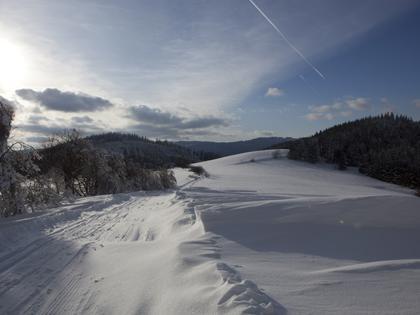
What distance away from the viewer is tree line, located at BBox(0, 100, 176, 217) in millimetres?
11781

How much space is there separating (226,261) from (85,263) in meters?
2.82

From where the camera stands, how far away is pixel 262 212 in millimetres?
9273

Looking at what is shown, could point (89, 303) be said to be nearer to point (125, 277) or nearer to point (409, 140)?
point (125, 277)

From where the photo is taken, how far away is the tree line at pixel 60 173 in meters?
11.8

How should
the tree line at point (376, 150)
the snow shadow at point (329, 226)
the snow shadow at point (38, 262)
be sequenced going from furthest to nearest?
the tree line at point (376, 150) → the snow shadow at point (329, 226) → the snow shadow at point (38, 262)

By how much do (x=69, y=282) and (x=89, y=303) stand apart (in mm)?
945

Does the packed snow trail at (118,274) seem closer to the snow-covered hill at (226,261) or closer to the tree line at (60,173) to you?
the snow-covered hill at (226,261)

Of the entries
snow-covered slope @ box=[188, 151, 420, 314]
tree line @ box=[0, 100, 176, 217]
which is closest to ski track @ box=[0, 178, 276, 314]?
snow-covered slope @ box=[188, 151, 420, 314]

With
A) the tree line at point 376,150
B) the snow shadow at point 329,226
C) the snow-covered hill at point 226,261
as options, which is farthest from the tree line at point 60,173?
the tree line at point 376,150

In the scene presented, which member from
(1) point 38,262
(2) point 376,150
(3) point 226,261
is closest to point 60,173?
(1) point 38,262

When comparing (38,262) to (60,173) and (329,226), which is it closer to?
(329,226)

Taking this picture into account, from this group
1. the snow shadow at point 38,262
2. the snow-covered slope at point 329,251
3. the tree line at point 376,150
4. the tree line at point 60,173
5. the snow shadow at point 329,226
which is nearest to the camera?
the snow-covered slope at point 329,251

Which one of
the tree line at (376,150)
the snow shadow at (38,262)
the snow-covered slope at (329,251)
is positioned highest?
the tree line at (376,150)

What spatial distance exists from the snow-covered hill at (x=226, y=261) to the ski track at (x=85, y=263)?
0.07 ft
